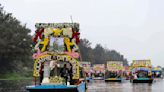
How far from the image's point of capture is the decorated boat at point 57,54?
81.3ft

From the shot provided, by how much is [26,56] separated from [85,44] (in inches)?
2958

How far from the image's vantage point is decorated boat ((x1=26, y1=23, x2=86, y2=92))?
24.8 metres

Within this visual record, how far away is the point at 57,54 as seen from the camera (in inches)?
978

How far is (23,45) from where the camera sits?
271 feet

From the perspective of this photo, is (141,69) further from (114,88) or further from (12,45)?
(12,45)

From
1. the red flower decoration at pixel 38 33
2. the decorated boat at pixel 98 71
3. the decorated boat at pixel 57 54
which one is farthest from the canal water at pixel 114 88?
the decorated boat at pixel 98 71

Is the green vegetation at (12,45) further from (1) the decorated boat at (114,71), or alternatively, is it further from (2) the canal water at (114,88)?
(2) the canal water at (114,88)

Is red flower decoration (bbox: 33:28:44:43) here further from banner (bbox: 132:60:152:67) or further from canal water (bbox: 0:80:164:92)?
banner (bbox: 132:60:152:67)

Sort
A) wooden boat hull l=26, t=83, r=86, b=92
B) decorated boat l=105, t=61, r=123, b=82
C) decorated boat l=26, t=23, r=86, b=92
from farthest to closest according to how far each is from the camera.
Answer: decorated boat l=105, t=61, r=123, b=82, decorated boat l=26, t=23, r=86, b=92, wooden boat hull l=26, t=83, r=86, b=92

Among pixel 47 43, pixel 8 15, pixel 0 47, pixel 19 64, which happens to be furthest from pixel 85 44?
pixel 47 43

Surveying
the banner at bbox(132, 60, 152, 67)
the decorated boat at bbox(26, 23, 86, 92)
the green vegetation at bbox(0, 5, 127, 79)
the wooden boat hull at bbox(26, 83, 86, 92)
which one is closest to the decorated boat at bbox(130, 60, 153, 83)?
the banner at bbox(132, 60, 152, 67)

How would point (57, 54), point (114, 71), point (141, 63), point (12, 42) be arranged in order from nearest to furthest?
1. point (57, 54)
2. point (141, 63)
3. point (114, 71)
4. point (12, 42)

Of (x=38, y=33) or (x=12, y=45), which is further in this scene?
(x=12, y=45)

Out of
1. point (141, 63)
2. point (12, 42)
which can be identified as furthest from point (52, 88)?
point (12, 42)
